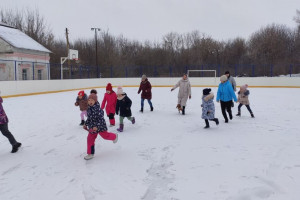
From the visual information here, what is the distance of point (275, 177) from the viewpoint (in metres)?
3.17

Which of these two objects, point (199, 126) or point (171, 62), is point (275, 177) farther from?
point (171, 62)

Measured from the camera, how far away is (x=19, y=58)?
2262 cm

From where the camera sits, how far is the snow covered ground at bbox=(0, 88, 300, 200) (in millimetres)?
2846

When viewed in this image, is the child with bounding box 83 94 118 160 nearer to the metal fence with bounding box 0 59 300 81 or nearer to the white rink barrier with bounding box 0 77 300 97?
the white rink barrier with bounding box 0 77 300 97

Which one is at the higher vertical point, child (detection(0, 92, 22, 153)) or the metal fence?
the metal fence

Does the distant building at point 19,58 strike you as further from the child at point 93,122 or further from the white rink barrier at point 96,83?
the child at point 93,122

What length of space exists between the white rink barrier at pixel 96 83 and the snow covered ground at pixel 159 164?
927 centimetres

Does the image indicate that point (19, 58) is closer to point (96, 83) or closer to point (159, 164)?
point (96, 83)

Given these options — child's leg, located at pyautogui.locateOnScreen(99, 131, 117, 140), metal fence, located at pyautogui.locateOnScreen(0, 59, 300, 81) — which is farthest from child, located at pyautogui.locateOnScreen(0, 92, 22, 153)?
metal fence, located at pyautogui.locateOnScreen(0, 59, 300, 81)

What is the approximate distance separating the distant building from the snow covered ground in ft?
56.1

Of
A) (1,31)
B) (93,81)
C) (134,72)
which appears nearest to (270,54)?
(134,72)

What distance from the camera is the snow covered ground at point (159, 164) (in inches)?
112

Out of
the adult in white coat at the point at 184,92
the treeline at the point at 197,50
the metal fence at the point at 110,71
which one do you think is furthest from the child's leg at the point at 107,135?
the treeline at the point at 197,50


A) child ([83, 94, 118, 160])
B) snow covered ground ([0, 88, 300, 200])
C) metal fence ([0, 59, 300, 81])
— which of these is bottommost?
snow covered ground ([0, 88, 300, 200])
